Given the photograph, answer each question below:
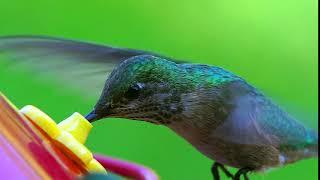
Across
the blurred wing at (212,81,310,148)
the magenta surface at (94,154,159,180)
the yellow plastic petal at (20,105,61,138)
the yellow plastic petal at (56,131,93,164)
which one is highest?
the yellow plastic petal at (20,105,61,138)

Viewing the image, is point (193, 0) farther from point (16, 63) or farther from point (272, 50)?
point (16, 63)

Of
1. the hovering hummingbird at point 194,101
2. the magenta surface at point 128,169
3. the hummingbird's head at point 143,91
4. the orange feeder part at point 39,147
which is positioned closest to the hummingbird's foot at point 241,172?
the hovering hummingbird at point 194,101

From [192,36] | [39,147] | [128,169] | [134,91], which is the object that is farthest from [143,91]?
[192,36]

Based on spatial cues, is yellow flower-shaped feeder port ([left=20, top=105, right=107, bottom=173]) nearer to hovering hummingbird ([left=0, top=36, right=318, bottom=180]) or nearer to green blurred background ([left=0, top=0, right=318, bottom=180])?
hovering hummingbird ([left=0, top=36, right=318, bottom=180])

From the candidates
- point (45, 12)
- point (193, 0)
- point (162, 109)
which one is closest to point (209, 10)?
point (193, 0)

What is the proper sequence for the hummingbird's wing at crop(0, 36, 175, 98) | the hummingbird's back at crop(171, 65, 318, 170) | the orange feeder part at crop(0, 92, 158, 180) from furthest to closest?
the hummingbird's back at crop(171, 65, 318, 170)
the hummingbird's wing at crop(0, 36, 175, 98)
the orange feeder part at crop(0, 92, 158, 180)

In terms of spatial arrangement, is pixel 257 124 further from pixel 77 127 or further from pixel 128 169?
pixel 77 127

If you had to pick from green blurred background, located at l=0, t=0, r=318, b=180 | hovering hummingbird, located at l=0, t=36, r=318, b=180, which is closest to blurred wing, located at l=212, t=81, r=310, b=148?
hovering hummingbird, located at l=0, t=36, r=318, b=180

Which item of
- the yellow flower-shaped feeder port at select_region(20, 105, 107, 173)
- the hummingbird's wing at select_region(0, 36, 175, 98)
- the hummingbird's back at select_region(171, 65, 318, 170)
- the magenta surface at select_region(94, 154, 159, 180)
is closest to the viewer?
the yellow flower-shaped feeder port at select_region(20, 105, 107, 173)
